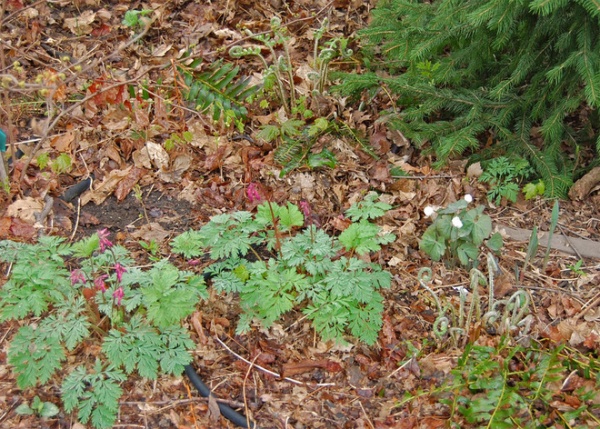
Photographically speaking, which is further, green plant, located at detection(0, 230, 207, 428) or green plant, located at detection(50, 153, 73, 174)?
green plant, located at detection(50, 153, 73, 174)

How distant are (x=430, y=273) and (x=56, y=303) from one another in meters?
1.77

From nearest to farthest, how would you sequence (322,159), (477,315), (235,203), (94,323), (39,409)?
1. (39,409)
2. (94,323)
3. (477,315)
4. (235,203)
5. (322,159)

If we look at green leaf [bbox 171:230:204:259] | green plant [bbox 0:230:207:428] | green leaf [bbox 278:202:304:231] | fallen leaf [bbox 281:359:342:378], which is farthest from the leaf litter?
green leaf [bbox 278:202:304:231]

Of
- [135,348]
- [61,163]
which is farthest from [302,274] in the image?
[61,163]

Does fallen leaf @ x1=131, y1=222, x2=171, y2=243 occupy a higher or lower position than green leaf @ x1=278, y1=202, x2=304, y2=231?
lower

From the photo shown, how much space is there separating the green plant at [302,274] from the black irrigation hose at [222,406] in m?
0.29

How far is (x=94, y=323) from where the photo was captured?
105 inches

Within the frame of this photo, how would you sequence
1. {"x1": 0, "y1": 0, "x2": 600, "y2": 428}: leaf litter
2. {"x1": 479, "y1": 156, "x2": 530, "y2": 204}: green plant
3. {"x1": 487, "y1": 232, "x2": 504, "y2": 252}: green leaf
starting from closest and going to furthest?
{"x1": 0, "y1": 0, "x2": 600, "y2": 428}: leaf litter < {"x1": 487, "y1": 232, "x2": 504, "y2": 252}: green leaf < {"x1": 479, "y1": 156, "x2": 530, "y2": 204}: green plant

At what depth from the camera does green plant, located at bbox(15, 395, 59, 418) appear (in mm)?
2521

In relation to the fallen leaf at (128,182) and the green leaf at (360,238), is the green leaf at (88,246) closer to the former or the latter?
the fallen leaf at (128,182)

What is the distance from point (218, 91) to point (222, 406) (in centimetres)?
193

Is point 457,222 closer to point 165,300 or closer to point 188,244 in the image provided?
point 188,244

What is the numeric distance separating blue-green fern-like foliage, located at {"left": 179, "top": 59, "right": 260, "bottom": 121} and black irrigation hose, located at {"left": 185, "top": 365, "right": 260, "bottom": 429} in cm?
162

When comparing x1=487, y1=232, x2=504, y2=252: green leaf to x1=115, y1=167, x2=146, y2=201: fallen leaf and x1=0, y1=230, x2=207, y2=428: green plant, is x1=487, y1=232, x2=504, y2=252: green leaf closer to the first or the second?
x1=0, y1=230, x2=207, y2=428: green plant
